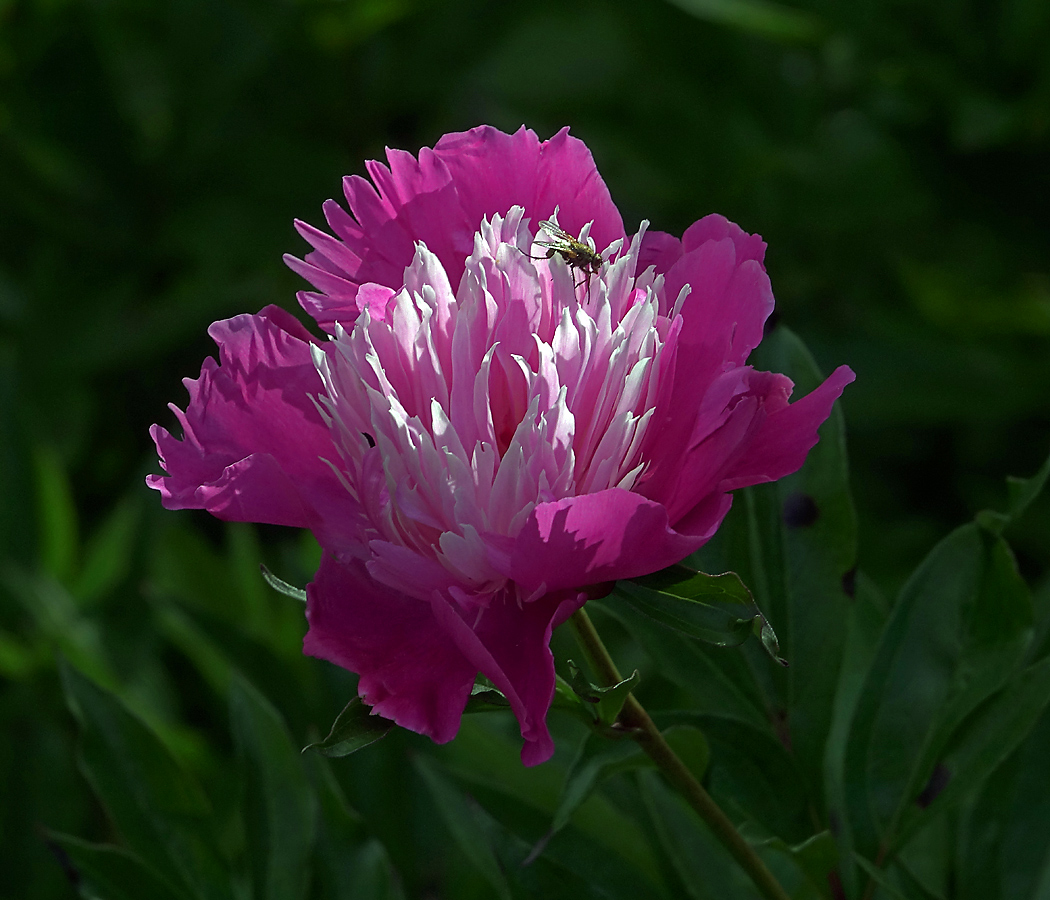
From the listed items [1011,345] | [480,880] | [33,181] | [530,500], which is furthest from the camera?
[33,181]

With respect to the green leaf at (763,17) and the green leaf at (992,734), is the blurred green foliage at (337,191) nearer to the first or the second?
the green leaf at (763,17)

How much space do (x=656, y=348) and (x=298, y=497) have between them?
155mm

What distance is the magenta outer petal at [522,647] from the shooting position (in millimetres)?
418

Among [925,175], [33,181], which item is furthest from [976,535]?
[33,181]

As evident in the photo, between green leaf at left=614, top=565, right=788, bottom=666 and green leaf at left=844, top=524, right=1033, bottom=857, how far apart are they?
269 millimetres

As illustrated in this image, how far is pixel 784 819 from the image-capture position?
2.17 ft

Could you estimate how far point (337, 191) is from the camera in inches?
66.3

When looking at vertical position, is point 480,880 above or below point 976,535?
below

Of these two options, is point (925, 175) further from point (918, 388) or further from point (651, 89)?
point (651, 89)

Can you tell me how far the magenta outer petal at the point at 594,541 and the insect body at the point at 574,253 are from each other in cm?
12

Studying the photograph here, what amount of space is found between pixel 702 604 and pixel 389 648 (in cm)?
12

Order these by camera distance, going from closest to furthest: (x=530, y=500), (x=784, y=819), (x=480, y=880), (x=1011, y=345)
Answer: (x=530, y=500) → (x=784, y=819) → (x=480, y=880) → (x=1011, y=345)

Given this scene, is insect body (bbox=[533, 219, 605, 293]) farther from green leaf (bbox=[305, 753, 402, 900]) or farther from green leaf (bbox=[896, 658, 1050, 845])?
green leaf (bbox=[305, 753, 402, 900])

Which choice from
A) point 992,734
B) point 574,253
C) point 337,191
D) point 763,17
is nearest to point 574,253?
point 574,253
